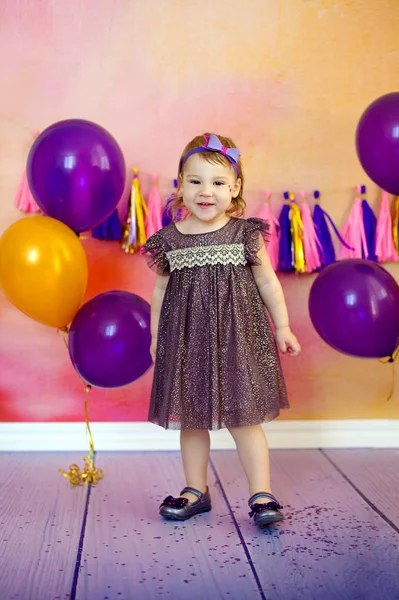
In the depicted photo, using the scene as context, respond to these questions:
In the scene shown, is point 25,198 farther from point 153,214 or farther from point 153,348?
point 153,348

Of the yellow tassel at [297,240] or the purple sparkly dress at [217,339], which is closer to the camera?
the purple sparkly dress at [217,339]

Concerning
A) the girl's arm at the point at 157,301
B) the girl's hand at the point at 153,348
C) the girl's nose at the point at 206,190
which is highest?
the girl's nose at the point at 206,190

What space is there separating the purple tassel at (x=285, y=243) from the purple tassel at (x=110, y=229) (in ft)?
1.65

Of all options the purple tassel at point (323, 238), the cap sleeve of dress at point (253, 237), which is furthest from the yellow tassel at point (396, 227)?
the cap sleeve of dress at point (253, 237)

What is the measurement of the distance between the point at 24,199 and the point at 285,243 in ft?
2.68

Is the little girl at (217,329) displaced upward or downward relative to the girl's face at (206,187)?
downward

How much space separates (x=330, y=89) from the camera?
247 centimetres

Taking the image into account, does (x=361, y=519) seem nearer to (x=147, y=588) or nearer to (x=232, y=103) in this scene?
(x=147, y=588)

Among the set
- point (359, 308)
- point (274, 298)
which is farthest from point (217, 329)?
point (359, 308)

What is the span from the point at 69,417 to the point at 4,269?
69 centimetres

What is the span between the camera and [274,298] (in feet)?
6.29

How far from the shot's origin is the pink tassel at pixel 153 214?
2430 mm

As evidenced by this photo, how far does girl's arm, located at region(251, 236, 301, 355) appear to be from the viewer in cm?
190

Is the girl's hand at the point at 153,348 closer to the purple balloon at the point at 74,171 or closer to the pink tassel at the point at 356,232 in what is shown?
the purple balloon at the point at 74,171
